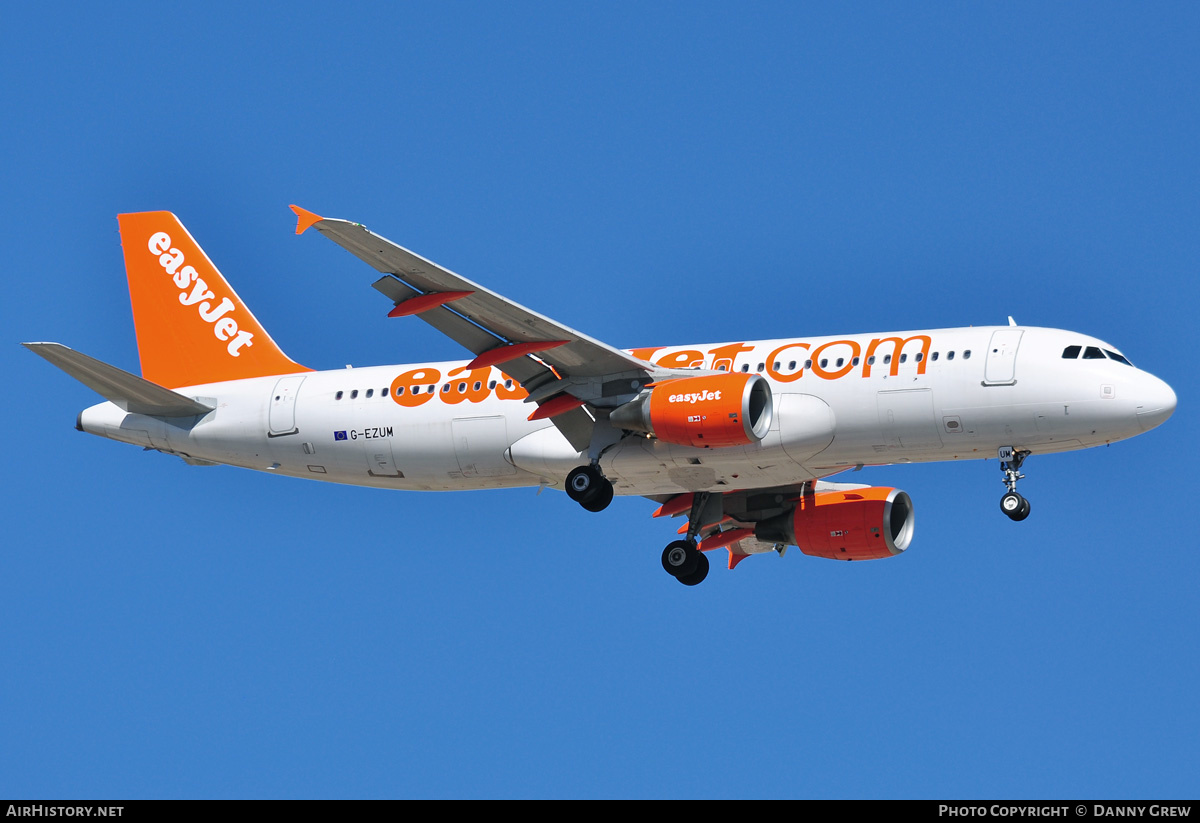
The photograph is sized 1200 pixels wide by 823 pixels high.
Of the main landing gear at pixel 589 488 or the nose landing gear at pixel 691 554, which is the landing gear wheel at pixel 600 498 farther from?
the nose landing gear at pixel 691 554

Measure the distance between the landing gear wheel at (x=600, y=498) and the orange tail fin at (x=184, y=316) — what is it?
10.4 m

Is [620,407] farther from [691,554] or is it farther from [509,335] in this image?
[691,554]

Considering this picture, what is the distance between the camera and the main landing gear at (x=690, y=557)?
139ft

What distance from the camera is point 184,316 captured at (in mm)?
46062

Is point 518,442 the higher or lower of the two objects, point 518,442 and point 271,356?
the lower

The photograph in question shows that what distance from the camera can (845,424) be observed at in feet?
122

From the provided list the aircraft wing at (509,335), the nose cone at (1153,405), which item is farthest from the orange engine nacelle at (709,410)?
the nose cone at (1153,405)

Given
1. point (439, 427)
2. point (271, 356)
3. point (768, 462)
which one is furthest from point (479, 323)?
point (271, 356)

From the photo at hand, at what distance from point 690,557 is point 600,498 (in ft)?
15.7

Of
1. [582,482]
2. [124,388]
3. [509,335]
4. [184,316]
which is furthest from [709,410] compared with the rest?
[184,316]

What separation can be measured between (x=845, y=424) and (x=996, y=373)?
11.9 feet
